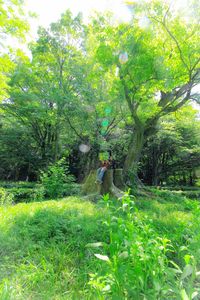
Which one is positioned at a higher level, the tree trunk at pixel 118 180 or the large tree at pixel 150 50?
the large tree at pixel 150 50

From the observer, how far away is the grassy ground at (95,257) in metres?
1.32

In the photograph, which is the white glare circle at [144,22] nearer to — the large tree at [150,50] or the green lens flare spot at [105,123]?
the large tree at [150,50]

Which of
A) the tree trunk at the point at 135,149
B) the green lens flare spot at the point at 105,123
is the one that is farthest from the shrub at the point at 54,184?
the green lens flare spot at the point at 105,123

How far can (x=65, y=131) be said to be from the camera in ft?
42.7

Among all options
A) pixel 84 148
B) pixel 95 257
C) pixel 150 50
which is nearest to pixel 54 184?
pixel 95 257

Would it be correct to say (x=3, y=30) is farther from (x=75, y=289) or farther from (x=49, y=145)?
(x=49, y=145)

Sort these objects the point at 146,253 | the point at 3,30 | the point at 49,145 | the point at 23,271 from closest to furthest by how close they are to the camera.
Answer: the point at 146,253 < the point at 23,271 < the point at 3,30 < the point at 49,145

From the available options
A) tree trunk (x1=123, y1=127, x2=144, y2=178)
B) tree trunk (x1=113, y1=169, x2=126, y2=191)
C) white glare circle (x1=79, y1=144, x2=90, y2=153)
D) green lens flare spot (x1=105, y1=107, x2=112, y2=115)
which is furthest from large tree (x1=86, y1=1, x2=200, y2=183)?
white glare circle (x1=79, y1=144, x2=90, y2=153)

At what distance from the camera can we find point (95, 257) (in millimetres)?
2178

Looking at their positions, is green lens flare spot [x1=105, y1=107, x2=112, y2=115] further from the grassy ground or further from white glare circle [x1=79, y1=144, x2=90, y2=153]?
the grassy ground

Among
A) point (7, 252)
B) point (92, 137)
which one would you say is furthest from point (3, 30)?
point (92, 137)

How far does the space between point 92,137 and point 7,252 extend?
1028cm

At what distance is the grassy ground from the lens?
1.32 meters

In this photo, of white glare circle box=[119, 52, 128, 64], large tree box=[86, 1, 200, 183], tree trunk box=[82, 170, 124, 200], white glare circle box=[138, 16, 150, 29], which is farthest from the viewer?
white glare circle box=[138, 16, 150, 29]
